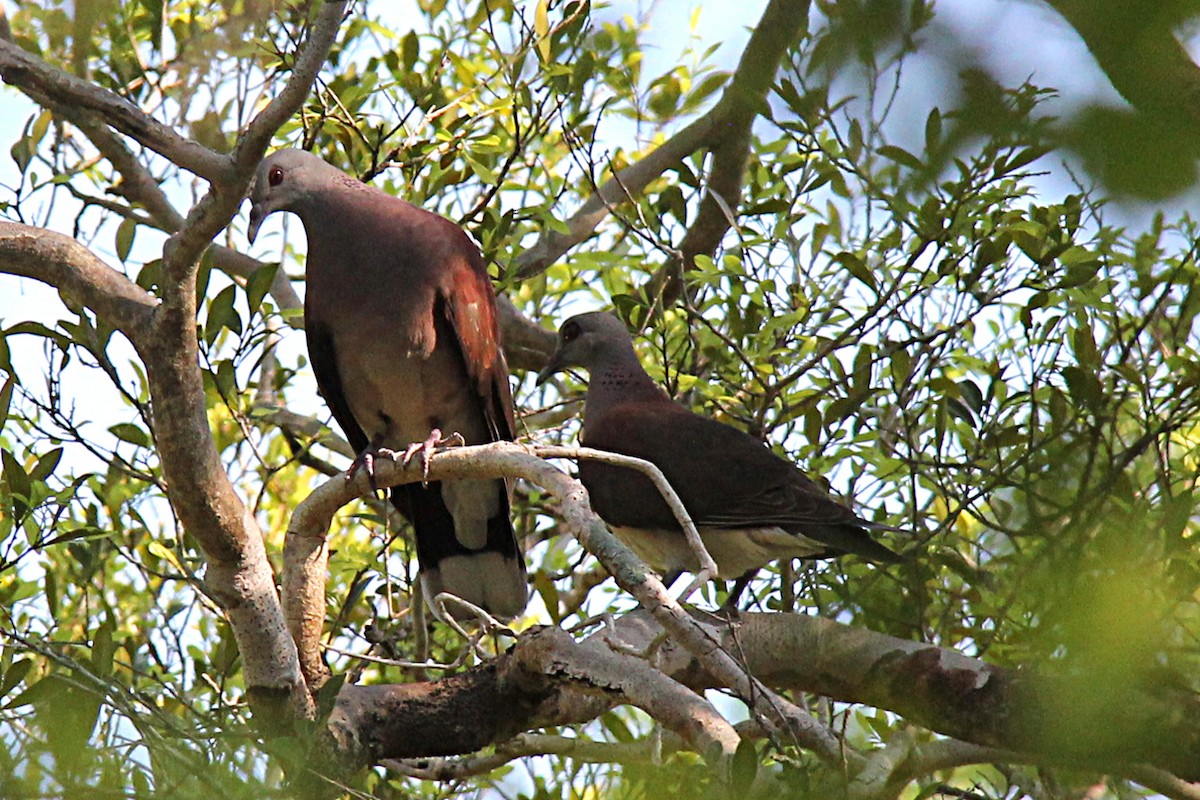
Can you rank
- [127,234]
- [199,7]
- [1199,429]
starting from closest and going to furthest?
[127,234]
[1199,429]
[199,7]

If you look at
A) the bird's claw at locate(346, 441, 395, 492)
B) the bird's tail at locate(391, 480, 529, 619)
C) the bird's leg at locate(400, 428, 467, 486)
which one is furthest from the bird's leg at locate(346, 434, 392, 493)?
the bird's tail at locate(391, 480, 529, 619)

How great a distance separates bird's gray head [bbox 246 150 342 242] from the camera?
13.9ft

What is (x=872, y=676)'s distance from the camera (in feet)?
9.57

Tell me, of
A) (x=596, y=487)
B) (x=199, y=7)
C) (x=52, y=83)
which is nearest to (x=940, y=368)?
(x=596, y=487)

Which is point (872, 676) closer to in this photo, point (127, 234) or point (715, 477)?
point (715, 477)

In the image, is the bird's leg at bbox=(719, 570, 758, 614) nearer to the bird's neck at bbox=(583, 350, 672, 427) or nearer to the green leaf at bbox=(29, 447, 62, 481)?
the bird's neck at bbox=(583, 350, 672, 427)

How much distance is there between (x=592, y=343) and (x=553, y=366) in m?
0.27

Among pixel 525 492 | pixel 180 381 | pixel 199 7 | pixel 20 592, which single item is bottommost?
pixel 180 381

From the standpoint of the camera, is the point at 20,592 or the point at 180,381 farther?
the point at 20,592

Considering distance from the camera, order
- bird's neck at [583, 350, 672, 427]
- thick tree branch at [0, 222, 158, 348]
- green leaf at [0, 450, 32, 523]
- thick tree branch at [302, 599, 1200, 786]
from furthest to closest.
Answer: bird's neck at [583, 350, 672, 427], green leaf at [0, 450, 32, 523], thick tree branch at [0, 222, 158, 348], thick tree branch at [302, 599, 1200, 786]

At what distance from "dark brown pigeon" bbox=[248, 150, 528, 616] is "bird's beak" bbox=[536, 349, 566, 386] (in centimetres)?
64

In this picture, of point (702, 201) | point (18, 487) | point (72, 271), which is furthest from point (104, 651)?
point (702, 201)

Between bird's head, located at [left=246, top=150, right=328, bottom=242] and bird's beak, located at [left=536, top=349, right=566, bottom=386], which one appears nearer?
bird's head, located at [left=246, top=150, right=328, bottom=242]

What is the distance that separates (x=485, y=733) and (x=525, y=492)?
73.6 inches
